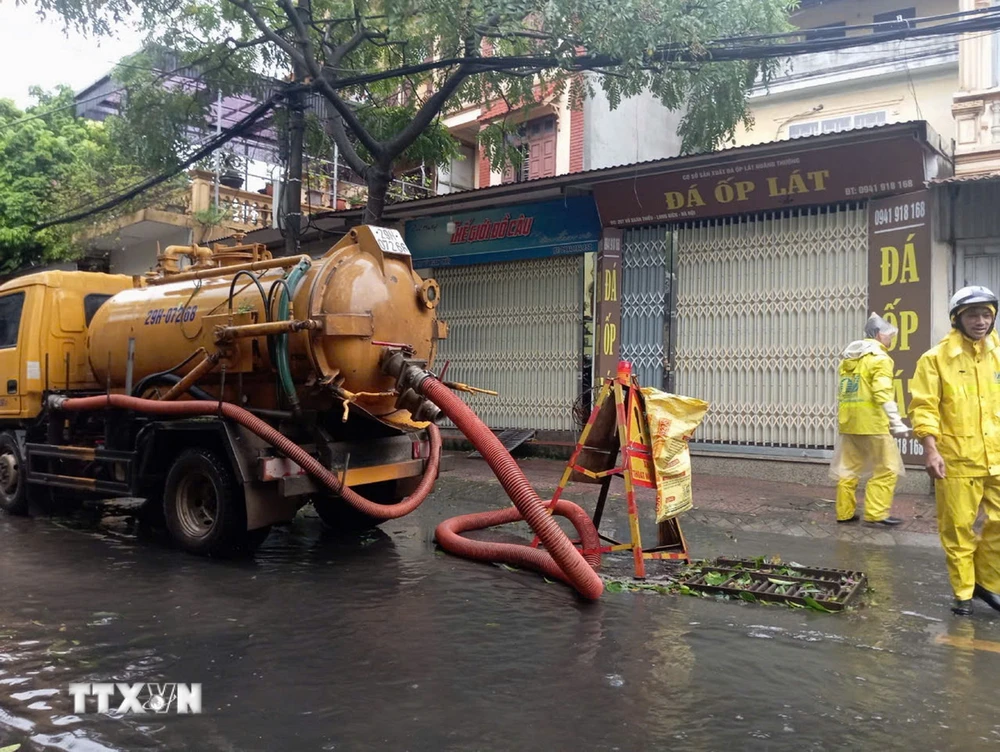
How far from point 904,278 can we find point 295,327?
279 inches

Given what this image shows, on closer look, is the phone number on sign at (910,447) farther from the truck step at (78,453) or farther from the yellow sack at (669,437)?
the truck step at (78,453)

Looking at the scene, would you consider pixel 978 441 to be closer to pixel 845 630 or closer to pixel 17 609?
pixel 845 630

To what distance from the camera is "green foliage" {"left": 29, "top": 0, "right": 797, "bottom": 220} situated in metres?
8.38

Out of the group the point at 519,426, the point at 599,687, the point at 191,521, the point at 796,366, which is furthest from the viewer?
the point at 519,426

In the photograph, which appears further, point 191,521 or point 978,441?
point 191,521

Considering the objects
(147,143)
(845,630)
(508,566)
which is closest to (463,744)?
(845,630)

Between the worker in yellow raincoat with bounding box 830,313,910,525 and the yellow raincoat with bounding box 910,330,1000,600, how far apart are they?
7.87ft

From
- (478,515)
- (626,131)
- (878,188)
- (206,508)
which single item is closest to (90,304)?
(206,508)

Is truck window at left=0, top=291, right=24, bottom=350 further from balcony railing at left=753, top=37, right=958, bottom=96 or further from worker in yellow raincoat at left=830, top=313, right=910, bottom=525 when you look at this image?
balcony railing at left=753, top=37, right=958, bottom=96

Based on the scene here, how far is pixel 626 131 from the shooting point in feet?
56.5

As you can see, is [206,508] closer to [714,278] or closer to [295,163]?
[295,163]

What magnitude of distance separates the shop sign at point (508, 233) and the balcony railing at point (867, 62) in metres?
5.50

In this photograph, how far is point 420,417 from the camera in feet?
21.3

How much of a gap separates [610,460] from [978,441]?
2.34 metres
